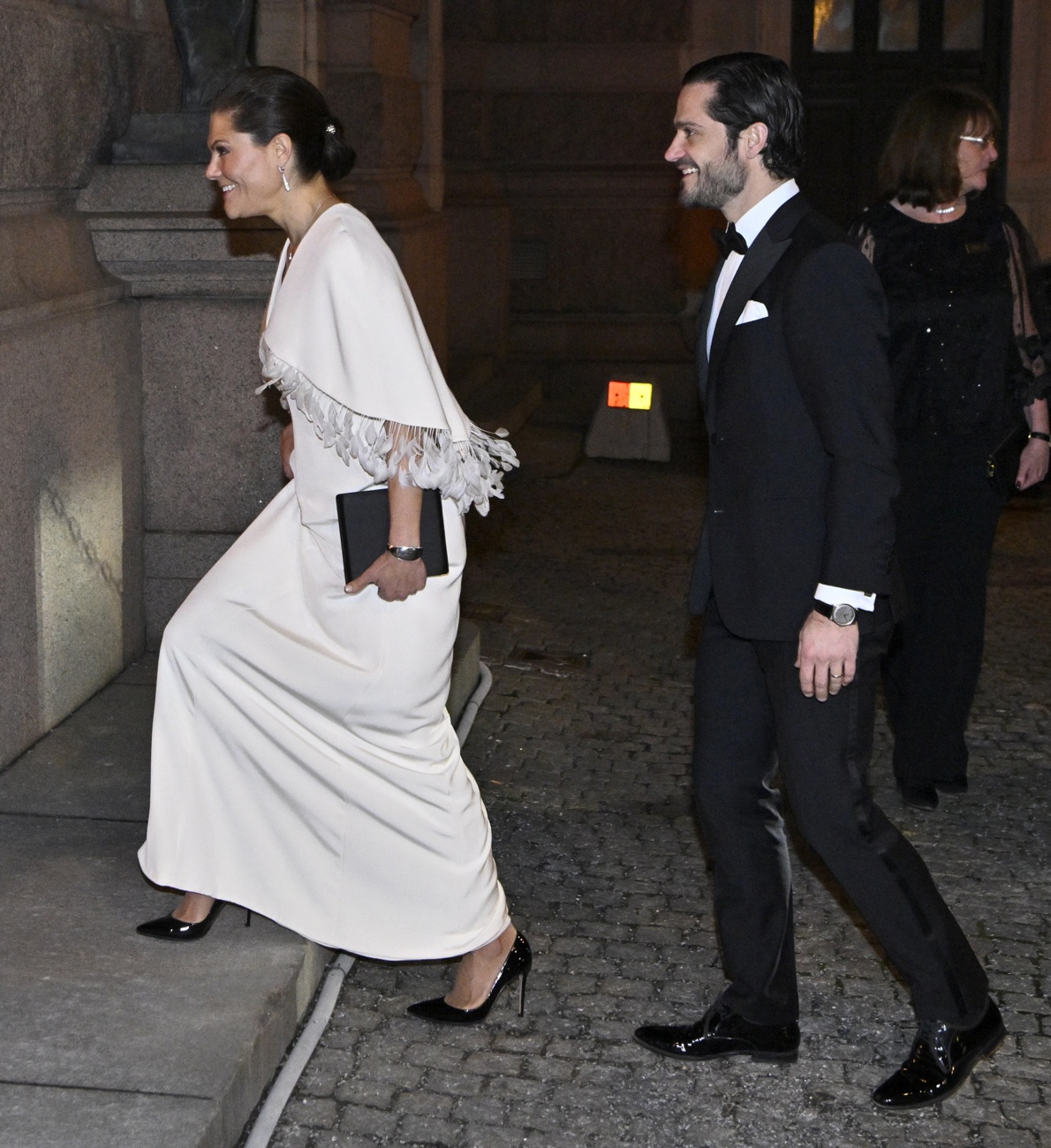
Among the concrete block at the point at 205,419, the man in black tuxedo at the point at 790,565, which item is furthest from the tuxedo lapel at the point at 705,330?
the concrete block at the point at 205,419

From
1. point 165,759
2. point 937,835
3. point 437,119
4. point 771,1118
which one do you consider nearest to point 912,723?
point 937,835

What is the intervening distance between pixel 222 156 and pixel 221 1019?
1.78 m

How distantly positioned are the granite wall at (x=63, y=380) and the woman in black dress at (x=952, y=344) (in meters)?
2.43

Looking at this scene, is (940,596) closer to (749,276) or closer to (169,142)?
(749,276)

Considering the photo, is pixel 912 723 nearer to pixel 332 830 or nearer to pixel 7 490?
pixel 332 830

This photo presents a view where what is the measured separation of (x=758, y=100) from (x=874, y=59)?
11.4 meters

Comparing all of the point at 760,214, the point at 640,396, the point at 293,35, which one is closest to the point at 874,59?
the point at 640,396

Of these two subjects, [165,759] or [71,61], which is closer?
[165,759]

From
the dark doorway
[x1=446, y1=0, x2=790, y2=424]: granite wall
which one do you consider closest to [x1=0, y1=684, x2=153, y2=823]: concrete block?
[x1=446, y1=0, x2=790, y2=424]: granite wall

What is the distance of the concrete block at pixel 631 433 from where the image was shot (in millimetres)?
11609

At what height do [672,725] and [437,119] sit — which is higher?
[437,119]

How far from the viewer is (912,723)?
17.7ft

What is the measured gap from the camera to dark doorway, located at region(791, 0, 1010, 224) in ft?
45.8

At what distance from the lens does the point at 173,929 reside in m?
3.99
